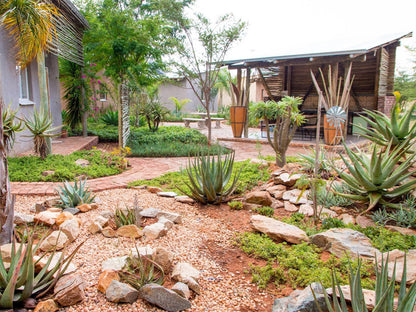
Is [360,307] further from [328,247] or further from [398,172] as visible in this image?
[398,172]

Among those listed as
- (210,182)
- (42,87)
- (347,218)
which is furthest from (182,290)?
(42,87)

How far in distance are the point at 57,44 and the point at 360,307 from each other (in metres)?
9.37

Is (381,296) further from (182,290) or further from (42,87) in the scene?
(42,87)

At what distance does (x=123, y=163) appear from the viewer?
23.6 feet

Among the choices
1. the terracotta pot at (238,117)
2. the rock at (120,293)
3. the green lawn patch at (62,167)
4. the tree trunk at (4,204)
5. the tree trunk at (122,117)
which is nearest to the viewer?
the rock at (120,293)

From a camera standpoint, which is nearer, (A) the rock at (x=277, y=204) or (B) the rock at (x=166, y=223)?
(B) the rock at (x=166, y=223)

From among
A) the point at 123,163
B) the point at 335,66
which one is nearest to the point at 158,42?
the point at 335,66

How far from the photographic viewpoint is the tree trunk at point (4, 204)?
2.60m

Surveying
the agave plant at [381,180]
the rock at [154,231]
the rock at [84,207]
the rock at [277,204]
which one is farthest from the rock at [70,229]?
the agave plant at [381,180]

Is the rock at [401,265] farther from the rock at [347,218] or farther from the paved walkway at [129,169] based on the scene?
the paved walkway at [129,169]

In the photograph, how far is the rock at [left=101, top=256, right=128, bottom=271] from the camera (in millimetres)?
2670

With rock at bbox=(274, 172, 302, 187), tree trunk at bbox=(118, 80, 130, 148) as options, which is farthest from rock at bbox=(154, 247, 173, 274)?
tree trunk at bbox=(118, 80, 130, 148)

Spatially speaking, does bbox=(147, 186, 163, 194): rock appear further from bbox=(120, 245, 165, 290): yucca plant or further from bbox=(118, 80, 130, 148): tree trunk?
bbox=(118, 80, 130, 148): tree trunk

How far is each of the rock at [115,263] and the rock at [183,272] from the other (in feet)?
1.31
